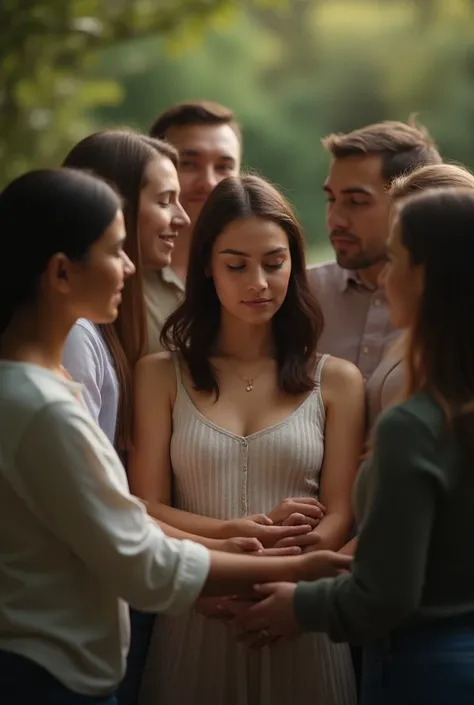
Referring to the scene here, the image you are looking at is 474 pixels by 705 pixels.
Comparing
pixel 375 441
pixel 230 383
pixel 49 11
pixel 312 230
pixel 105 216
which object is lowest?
pixel 312 230

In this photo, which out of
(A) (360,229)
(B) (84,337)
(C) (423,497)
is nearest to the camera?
(C) (423,497)

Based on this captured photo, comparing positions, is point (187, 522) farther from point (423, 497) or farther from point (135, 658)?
point (423, 497)

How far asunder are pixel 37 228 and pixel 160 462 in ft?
2.49

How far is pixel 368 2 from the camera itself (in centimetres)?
798

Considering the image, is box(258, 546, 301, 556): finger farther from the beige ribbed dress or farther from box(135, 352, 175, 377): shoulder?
box(135, 352, 175, 377): shoulder

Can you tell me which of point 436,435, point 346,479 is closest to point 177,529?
point 346,479

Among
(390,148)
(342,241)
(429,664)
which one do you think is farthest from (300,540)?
(390,148)

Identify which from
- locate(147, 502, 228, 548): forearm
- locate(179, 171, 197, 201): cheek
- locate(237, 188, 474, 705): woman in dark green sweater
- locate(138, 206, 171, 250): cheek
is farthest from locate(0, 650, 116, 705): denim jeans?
locate(179, 171, 197, 201): cheek

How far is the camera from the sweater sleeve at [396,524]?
169 cm

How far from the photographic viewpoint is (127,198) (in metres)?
2.60

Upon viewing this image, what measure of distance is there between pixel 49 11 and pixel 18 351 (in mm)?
2187

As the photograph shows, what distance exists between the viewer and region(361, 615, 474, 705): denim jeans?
1.76 m

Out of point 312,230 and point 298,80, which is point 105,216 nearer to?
point 312,230

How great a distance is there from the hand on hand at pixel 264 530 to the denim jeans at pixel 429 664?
0.49 m
